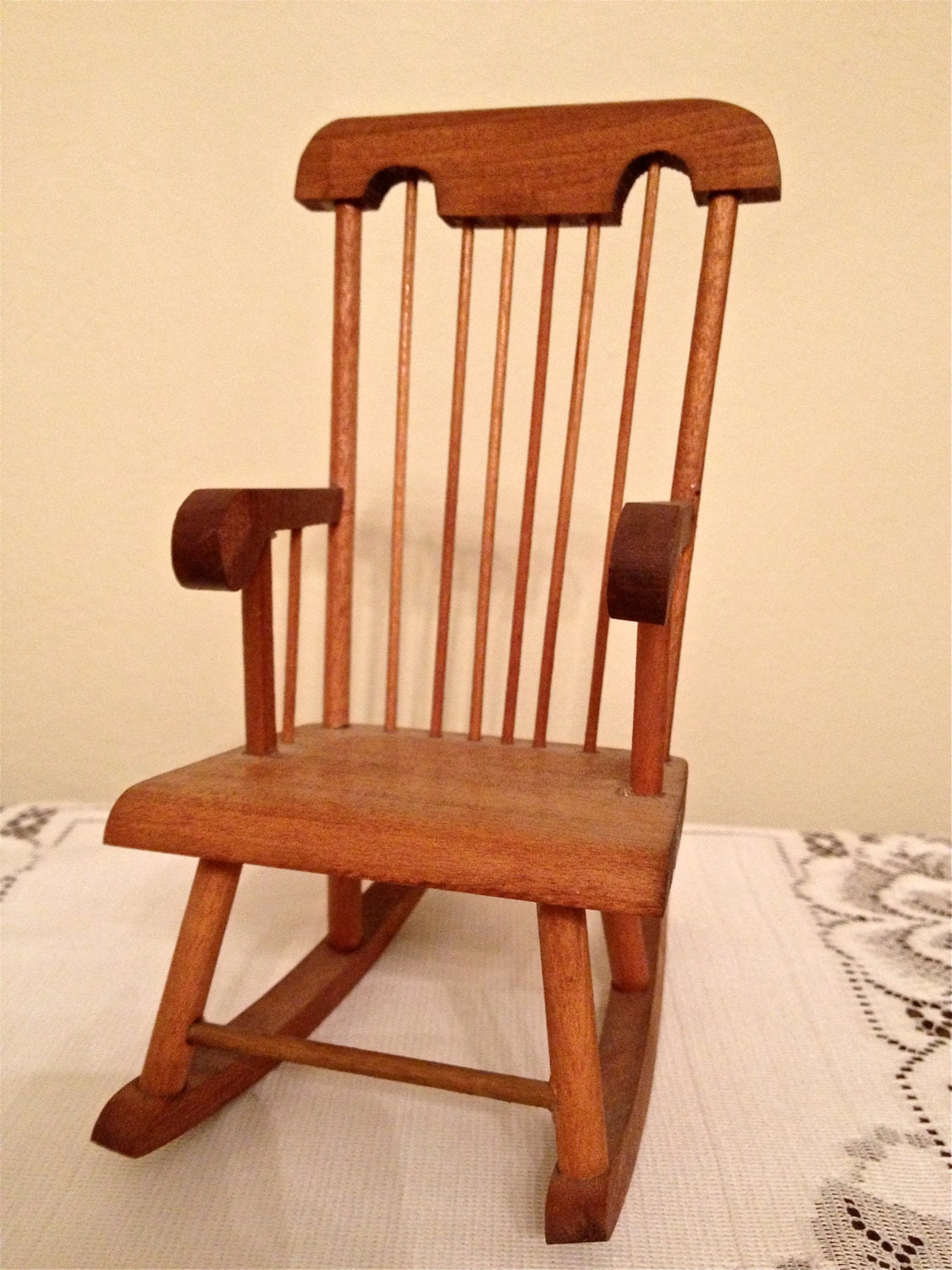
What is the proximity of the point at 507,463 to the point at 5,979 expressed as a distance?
77 cm

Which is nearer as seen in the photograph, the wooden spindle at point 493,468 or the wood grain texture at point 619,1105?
the wood grain texture at point 619,1105

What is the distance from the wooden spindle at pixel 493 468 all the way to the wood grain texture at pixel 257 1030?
A: 24cm

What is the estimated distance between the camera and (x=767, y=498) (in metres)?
1.13

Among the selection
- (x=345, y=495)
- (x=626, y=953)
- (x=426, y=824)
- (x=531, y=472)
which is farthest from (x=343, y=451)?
(x=626, y=953)

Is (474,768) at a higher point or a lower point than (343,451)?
lower

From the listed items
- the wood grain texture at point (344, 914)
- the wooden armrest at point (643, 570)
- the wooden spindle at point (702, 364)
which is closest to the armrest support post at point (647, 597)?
the wooden armrest at point (643, 570)

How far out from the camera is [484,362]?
1113 millimetres

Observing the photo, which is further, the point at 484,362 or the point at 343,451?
the point at 484,362

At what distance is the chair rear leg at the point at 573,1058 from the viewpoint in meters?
0.55

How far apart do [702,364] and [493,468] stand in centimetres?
20

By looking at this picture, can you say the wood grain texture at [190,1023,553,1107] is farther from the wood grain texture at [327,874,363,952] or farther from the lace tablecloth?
the wood grain texture at [327,874,363,952]

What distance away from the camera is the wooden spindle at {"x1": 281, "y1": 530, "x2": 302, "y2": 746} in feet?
2.41

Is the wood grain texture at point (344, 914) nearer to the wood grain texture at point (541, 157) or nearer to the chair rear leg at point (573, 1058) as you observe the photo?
the chair rear leg at point (573, 1058)

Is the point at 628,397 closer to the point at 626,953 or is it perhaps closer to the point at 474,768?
the point at 474,768
